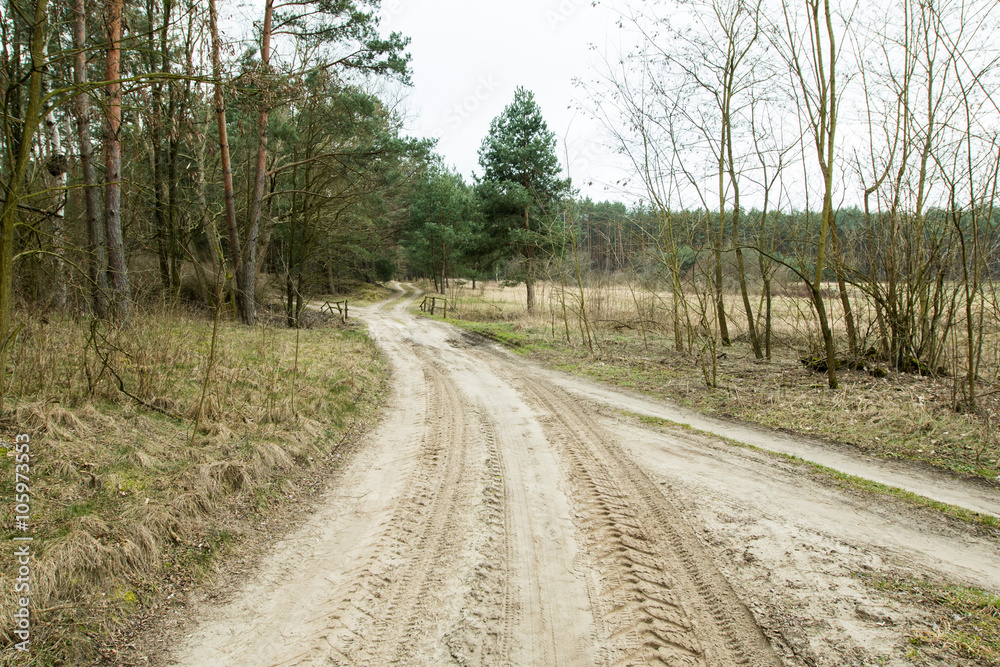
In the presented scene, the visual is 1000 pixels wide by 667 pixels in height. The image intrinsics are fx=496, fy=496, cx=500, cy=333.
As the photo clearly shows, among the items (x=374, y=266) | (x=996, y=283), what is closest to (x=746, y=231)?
(x=996, y=283)

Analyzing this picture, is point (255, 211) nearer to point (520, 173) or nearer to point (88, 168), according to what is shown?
point (88, 168)

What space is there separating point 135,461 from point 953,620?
650 cm

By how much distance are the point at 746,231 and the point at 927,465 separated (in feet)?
38.3

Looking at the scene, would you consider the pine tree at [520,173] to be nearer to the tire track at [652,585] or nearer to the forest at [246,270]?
the forest at [246,270]

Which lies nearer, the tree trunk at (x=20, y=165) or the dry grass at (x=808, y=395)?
the tree trunk at (x=20, y=165)

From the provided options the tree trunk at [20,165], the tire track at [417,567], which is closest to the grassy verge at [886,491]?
the tire track at [417,567]

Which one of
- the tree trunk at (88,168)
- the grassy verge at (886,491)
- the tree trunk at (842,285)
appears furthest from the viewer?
the tree trunk at (842,285)

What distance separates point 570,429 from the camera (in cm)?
743

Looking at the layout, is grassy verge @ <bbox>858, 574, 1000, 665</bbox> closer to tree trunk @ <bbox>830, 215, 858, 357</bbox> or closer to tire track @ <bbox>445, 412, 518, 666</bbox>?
tire track @ <bbox>445, 412, 518, 666</bbox>

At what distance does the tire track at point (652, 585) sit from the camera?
303 cm

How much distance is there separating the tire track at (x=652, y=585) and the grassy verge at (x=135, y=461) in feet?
9.89

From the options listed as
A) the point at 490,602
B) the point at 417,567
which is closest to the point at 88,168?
the point at 417,567

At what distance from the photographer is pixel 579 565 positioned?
387 centimetres

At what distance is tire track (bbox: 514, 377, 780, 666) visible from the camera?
3.03 m
